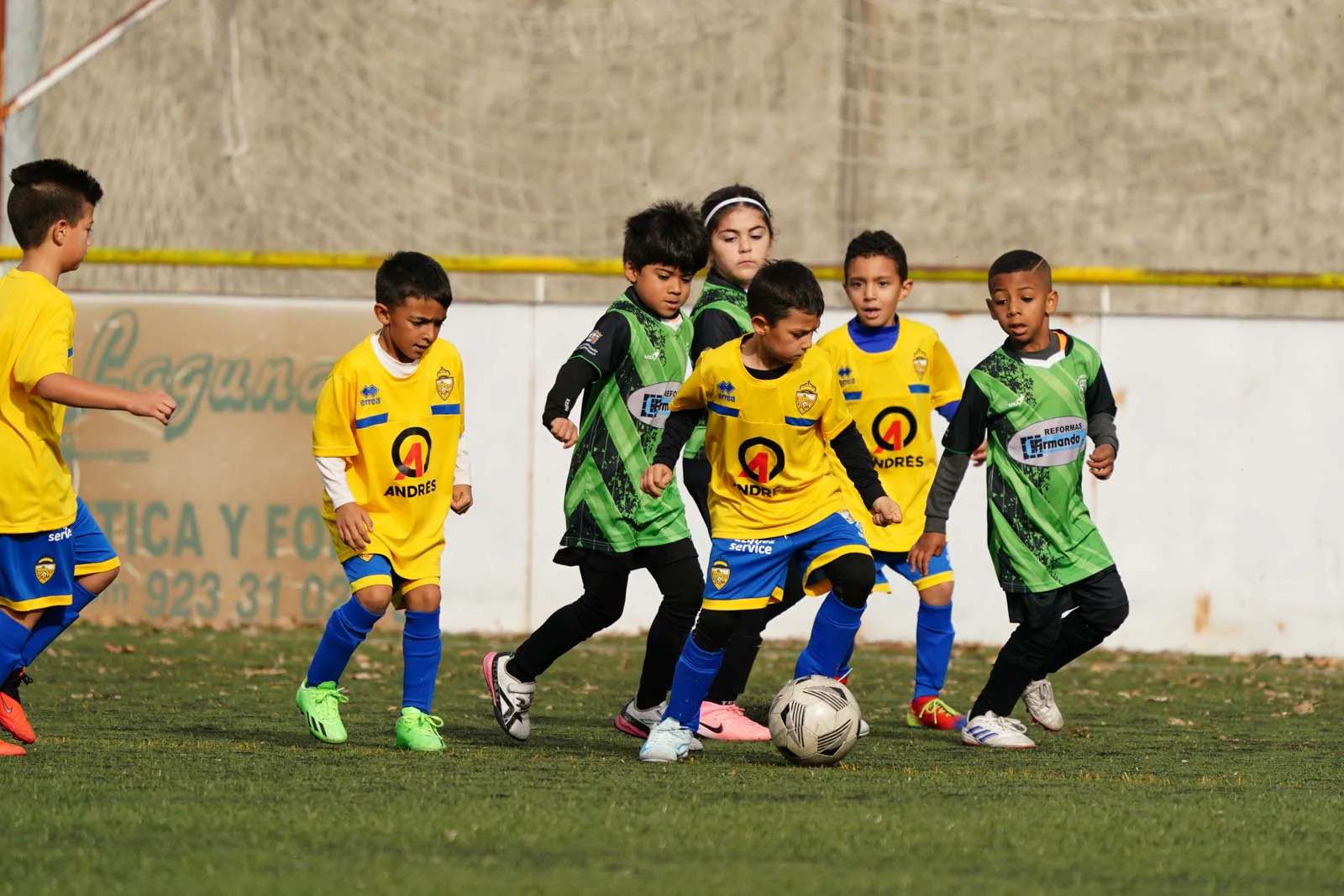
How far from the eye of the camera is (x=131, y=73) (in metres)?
14.2

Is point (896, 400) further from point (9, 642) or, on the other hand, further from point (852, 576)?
point (9, 642)

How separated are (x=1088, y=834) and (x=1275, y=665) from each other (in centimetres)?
536

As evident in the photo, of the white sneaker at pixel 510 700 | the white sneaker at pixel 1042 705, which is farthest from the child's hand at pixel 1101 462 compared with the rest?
the white sneaker at pixel 510 700

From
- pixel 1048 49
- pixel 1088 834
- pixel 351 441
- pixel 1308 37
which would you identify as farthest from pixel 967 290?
pixel 1088 834

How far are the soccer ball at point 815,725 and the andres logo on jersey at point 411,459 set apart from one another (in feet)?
4.24

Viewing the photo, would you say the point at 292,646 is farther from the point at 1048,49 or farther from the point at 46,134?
the point at 1048,49

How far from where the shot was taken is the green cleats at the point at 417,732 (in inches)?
219

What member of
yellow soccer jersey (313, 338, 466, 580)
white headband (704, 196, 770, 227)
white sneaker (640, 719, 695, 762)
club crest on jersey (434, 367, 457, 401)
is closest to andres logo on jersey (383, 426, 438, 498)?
yellow soccer jersey (313, 338, 466, 580)

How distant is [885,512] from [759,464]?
40 centimetres

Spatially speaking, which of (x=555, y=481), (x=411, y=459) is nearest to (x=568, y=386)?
(x=411, y=459)

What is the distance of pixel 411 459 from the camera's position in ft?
18.5

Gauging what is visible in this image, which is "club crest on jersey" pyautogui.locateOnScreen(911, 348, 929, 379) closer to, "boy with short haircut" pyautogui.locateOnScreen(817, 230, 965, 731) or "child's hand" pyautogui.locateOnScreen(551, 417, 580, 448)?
"boy with short haircut" pyautogui.locateOnScreen(817, 230, 965, 731)

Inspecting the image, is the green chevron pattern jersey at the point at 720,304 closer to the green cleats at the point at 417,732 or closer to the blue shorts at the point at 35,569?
the green cleats at the point at 417,732

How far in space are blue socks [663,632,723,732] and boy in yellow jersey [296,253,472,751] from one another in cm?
74
